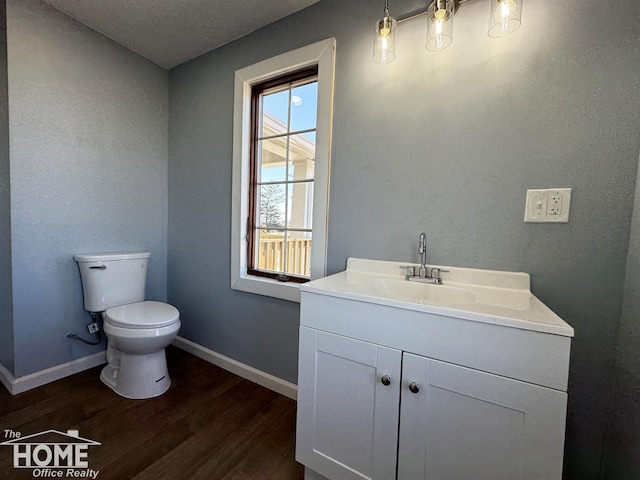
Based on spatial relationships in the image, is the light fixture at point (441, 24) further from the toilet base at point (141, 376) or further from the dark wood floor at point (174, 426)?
the toilet base at point (141, 376)

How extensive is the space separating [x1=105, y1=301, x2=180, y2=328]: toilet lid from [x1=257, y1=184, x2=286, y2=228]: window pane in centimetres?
79

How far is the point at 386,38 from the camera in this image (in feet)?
3.93

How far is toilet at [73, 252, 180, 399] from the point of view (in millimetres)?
1528

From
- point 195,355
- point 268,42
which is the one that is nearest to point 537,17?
point 268,42

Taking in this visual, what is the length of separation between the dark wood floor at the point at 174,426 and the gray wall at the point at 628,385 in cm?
114

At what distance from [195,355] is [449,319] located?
1.99 m

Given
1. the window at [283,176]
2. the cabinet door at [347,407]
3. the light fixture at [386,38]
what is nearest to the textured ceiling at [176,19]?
the window at [283,176]

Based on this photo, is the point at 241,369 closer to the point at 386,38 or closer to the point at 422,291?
the point at 422,291

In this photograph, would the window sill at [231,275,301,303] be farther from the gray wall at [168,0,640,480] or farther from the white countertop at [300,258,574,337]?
the white countertop at [300,258,574,337]

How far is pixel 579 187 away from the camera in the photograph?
3.29 feet

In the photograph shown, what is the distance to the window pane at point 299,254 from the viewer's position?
1.68 meters

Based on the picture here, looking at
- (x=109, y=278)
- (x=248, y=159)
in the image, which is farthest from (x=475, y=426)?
(x=109, y=278)

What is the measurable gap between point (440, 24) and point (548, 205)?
32.4 inches

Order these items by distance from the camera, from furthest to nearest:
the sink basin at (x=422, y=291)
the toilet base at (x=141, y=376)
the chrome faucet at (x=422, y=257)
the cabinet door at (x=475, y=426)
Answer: the toilet base at (x=141, y=376), the chrome faucet at (x=422, y=257), the sink basin at (x=422, y=291), the cabinet door at (x=475, y=426)
